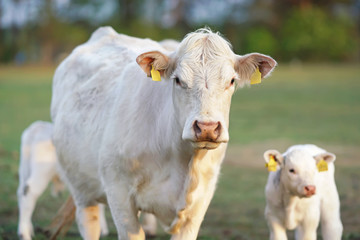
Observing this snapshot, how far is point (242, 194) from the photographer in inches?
420

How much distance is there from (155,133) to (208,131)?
1064 mm

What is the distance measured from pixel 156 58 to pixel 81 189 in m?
2.06

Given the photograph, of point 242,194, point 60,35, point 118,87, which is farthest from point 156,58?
point 60,35

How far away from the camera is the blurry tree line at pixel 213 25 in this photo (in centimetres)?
6069

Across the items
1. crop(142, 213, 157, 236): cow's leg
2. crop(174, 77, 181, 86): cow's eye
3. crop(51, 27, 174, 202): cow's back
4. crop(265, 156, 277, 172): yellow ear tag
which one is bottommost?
crop(142, 213, 157, 236): cow's leg

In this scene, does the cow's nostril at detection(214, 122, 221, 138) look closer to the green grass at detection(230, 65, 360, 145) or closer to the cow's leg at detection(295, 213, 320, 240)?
the cow's leg at detection(295, 213, 320, 240)

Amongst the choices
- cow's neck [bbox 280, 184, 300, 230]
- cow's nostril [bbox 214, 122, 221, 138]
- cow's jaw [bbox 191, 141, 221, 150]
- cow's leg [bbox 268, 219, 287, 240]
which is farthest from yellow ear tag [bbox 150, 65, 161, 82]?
cow's leg [bbox 268, 219, 287, 240]

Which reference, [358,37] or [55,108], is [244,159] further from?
[358,37]

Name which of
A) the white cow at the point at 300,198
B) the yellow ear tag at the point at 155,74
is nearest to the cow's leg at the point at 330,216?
the white cow at the point at 300,198

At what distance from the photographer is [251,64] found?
5.23 meters

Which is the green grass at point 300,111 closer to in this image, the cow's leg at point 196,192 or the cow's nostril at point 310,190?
the cow's nostril at point 310,190

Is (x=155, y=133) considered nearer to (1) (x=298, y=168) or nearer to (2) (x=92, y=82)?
(2) (x=92, y=82)

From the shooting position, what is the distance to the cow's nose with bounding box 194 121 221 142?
4.53m

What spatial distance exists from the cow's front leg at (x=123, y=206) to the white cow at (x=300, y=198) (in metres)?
1.66
